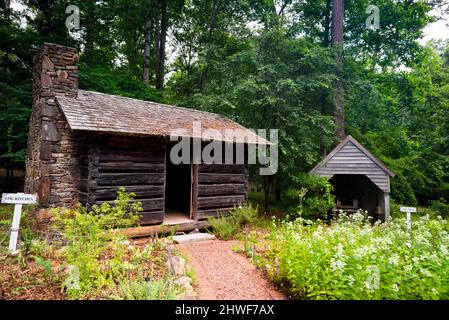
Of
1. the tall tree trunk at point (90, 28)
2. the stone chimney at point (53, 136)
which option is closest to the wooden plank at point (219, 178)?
the stone chimney at point (53, 136)

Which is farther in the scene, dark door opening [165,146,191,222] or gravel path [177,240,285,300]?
dark door opening [165,146,191,222]

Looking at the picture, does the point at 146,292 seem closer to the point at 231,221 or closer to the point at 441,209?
the point at 231,221

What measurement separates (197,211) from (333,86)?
9.10 metres

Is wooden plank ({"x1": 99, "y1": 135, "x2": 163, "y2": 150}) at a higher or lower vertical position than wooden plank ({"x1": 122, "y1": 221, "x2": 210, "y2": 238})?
higher

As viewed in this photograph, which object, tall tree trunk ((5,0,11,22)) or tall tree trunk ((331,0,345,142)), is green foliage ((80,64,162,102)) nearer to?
tall tree trunk ((5,0,11,22))

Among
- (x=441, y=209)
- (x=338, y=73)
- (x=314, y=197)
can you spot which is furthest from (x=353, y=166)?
(x=441, y=209)

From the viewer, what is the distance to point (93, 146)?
22.2ft

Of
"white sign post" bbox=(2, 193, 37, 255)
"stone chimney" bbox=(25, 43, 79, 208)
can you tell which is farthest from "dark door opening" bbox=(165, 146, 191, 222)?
"white sign post" bbox=(2, 193, 37, 255)

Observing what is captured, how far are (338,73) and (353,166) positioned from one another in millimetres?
5090

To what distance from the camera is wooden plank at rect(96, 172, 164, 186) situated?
6934 mm

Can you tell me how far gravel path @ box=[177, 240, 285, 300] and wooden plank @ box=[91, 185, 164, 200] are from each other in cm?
190

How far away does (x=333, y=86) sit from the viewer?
41.8 ft

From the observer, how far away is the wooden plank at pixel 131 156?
6968 mm

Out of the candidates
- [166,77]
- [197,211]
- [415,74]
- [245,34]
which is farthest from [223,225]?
[166,77]
